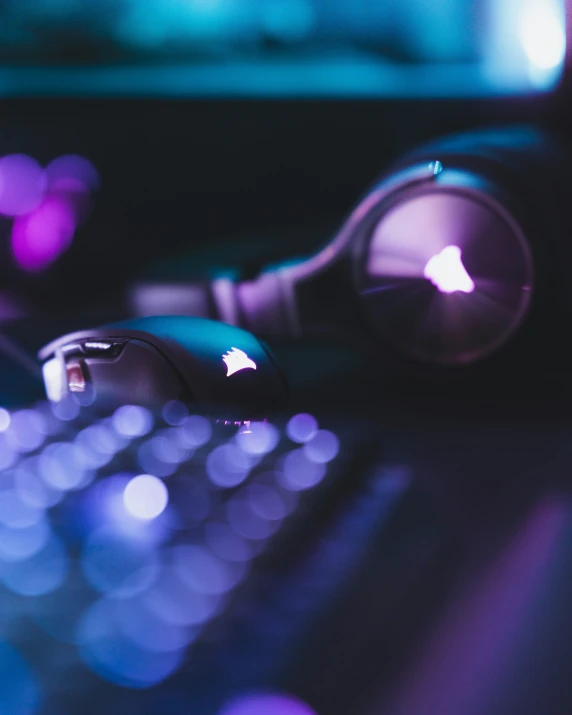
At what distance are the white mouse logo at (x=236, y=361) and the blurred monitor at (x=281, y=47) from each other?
46 cm

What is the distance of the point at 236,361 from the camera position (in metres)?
0.47

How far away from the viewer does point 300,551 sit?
0.96ft

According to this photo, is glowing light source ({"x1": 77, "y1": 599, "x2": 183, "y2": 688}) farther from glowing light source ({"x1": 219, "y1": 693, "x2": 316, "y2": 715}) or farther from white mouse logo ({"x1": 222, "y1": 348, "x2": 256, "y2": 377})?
white mouse logo ({"x1": 222, "y1": 348, "x2": 256, "y2": 377})

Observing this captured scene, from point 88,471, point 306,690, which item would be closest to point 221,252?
point 88,471

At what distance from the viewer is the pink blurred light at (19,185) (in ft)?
3.37

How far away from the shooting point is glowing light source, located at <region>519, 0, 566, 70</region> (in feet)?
2.49

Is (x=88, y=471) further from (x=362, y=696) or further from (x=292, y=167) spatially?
(x=292, y=167)

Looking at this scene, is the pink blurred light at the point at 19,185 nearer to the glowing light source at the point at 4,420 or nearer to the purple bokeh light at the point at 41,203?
the purple bokeh light at the point at 41,203

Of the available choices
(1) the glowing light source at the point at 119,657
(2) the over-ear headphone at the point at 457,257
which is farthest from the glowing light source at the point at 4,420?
(2) the over-ear headphone at the point at 457,257

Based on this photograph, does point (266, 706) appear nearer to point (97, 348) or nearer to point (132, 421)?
point (132, 421)

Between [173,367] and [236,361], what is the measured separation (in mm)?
38

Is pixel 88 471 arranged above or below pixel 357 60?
below

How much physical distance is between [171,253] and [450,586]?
865 mm

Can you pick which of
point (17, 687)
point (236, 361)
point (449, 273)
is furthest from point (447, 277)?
point (17, 687)
